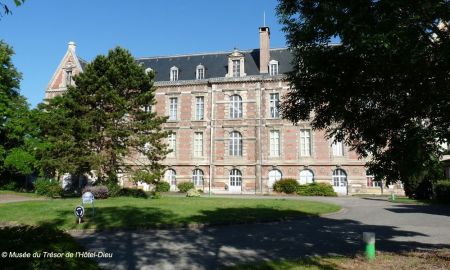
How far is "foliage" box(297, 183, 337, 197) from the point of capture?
32.6 m

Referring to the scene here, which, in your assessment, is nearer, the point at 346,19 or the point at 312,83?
the point at 346,19

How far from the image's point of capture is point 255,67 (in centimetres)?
3762

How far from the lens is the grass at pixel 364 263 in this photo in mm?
7516

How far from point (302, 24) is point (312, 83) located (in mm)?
1302

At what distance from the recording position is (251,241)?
1055 centimetres

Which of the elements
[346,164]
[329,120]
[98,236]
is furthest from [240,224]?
[346,164]

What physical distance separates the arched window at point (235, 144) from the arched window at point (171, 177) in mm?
6123

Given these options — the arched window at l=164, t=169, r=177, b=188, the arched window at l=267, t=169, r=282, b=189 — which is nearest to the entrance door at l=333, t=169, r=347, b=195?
the arched window at l=267, t=169, r=282, b=189

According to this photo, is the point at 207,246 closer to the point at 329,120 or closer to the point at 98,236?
the point at 98,236

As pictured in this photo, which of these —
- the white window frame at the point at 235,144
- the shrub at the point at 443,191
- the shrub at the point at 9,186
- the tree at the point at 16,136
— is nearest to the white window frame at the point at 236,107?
the white window frame at the point at 235,144

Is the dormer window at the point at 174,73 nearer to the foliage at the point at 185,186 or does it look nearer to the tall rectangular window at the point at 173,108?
the tall rectangular window at the point at 173,108

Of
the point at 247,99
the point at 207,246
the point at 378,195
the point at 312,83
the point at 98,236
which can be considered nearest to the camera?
the point at 312,83

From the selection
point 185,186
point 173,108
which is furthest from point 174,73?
point 185,186

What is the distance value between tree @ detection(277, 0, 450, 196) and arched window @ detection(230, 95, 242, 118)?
27451 mm
